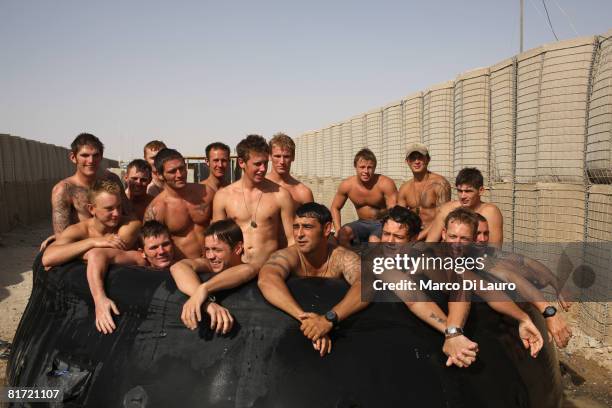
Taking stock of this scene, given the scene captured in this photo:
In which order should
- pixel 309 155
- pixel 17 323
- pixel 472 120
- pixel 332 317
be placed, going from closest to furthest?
pixel 332 317 < pixel 17 323 < pixel 472 120 < pixel 309 155

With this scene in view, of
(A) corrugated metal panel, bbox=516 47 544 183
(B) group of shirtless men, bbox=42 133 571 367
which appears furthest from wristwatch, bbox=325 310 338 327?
(A) corrugated metal panel, bbox=516 47 544 183

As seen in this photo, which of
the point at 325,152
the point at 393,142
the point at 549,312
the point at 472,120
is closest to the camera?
the point at 549,312

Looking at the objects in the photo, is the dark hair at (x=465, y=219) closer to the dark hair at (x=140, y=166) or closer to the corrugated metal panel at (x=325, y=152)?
the dark hair at (x=140, y=166)

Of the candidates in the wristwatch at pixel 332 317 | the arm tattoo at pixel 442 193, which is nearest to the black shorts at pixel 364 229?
the arm tattoo at pixel 442 193

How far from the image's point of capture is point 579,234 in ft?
20.3

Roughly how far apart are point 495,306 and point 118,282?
1.99m

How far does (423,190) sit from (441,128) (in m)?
3.22

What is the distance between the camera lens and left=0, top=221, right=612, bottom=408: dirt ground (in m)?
4.95

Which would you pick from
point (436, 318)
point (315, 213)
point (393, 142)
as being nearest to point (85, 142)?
point (315, 213)

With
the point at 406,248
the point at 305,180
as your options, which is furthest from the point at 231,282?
the point at 305,180

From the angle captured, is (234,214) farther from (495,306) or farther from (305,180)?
(305,180)

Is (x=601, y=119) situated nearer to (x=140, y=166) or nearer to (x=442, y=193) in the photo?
(x=442, y=193)

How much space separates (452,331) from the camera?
2568 millimetres

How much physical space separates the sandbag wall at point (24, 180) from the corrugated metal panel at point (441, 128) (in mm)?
10783
